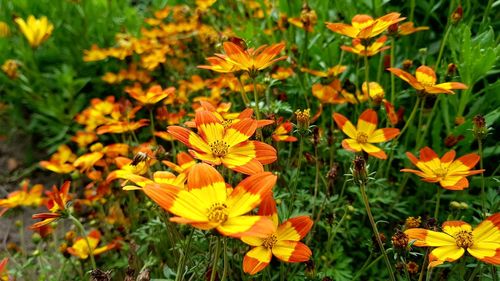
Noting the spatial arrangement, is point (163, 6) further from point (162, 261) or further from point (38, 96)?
point (162, 261)

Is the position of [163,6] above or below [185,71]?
above

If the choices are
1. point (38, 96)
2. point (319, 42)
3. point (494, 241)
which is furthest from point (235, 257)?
point (38, 96)

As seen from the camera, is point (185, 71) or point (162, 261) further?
point (185, 71)

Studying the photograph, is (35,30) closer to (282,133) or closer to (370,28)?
(282,133)

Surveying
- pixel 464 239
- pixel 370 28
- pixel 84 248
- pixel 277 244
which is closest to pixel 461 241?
pixel 464 239

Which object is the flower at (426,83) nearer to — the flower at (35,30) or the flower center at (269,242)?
the flower center at (269,242)

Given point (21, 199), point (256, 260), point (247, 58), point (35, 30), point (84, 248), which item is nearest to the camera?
point (256, 260)

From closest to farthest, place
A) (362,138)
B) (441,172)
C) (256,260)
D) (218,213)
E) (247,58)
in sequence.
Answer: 1. (218,213)
2. (256,260)
3. (247,58)
4. (441,172)
5. (362,138)
